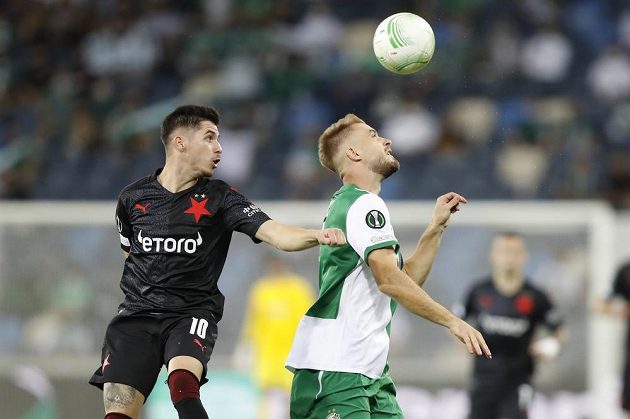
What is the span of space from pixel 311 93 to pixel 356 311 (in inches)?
370

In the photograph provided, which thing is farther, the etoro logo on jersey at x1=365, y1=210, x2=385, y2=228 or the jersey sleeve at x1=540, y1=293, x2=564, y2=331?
the jersey sleeve at x1=540, y1=293, x2=564, y2=331

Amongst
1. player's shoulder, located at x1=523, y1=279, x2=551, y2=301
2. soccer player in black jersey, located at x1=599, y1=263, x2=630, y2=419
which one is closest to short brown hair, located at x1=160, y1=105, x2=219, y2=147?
player's shoulder, located at x1=523, y1=279, x2=551, y2=301

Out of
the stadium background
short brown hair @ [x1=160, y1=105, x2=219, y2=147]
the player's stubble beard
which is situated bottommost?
the player's stubble beard

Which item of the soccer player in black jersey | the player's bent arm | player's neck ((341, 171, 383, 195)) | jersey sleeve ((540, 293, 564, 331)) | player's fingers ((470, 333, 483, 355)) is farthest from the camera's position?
the soccer player in black jersey

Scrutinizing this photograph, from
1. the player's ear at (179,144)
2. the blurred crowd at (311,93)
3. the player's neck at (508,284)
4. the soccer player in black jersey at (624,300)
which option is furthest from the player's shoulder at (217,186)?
the blurred crowd at (311,93)

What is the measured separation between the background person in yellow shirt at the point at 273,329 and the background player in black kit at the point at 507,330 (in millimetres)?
2228

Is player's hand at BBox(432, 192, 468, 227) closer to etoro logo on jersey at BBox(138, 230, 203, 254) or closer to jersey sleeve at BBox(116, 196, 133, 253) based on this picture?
etoro logo on jersey at BBox(138, 230, 203, 254)

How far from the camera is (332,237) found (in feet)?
17.2

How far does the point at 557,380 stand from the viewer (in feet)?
37.4

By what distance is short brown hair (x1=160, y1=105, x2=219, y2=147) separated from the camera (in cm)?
620

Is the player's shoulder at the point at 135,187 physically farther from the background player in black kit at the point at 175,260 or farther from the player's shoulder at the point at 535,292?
the player's shoulder at the point at 535,292

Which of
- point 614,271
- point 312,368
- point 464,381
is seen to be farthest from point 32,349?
point 312,368

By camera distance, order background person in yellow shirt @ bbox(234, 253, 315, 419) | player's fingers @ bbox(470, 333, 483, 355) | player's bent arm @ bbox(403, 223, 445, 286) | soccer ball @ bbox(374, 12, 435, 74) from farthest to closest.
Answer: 1. background person in yellow shirt @ bbox(234, 253, 315, 419)
2. soccer ball @ bbox(374, 12, 435, 74)
3. player's bent arm @ bbox(403, 223, 445, 286)
4. player's fingers @ bbox(470, 333, 483, 355)

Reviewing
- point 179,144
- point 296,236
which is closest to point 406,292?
point 296,236
